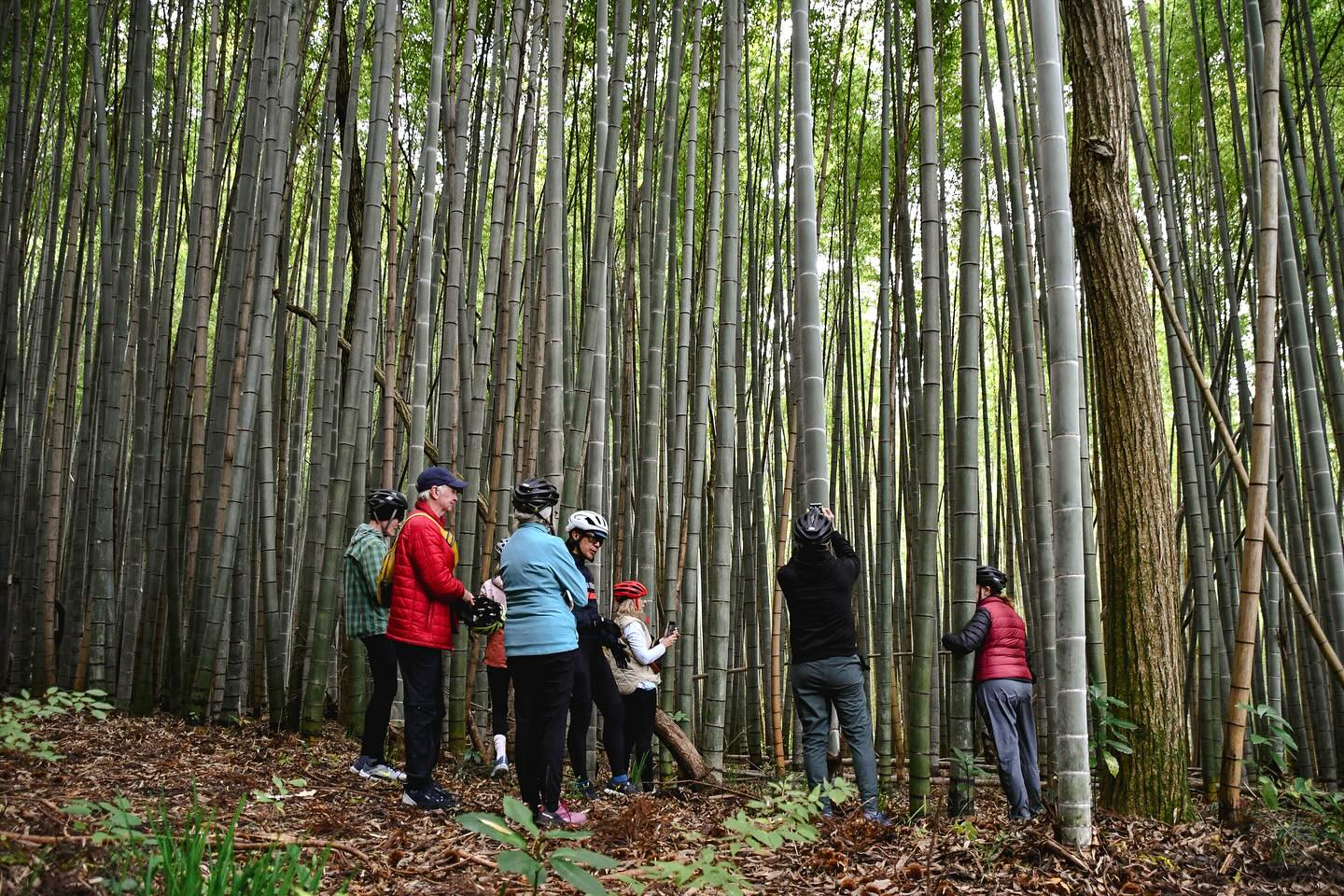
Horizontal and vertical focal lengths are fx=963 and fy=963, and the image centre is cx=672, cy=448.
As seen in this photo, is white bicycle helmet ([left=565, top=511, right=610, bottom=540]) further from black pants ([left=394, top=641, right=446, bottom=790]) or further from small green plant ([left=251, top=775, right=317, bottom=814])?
small green plant ([left=251, top=775, right=317, bottom=814])

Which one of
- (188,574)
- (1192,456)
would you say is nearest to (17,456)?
(188,574)

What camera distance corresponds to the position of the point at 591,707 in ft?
11.8

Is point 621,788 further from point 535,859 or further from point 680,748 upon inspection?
point 535,859

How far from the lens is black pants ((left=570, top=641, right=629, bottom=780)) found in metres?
3.54

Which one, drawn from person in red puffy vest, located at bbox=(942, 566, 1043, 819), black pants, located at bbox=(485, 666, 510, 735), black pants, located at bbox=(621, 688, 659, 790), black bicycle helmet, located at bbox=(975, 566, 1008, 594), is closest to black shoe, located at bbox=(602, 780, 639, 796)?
black pants, located at bbox=(621, 688, 659, 790)

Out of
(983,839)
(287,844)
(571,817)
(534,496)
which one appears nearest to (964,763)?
(983,839)

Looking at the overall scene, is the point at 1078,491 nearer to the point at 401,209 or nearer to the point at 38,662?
the point at 38,662

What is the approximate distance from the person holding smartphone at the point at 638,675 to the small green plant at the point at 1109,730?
153 centimetres

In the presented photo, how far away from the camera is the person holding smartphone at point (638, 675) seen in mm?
3770

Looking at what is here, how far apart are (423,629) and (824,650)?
4.39ft

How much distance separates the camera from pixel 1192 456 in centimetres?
404

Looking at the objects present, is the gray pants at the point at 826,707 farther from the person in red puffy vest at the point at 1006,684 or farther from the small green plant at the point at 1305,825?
the small green plant at the point at 1305,825

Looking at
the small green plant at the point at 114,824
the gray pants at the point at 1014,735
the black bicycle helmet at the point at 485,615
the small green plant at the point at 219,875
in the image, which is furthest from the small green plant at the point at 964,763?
the small green plant at the point at 114,824

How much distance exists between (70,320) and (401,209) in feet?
9.04
